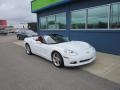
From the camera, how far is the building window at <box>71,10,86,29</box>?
9.50m

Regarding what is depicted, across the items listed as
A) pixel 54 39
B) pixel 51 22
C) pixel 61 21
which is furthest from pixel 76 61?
pixel 51 22

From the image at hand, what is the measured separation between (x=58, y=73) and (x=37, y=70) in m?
0.89

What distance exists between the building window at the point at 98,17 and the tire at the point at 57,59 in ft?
12.3

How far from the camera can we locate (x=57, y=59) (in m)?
5.75

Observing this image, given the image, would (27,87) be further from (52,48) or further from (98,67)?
Result: (98,67)

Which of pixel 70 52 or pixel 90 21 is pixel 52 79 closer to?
pixel 70 52

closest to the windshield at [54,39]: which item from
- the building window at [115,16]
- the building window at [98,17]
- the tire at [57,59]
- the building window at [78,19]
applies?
the tire at [57,59]

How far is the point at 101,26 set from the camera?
824 centimetres

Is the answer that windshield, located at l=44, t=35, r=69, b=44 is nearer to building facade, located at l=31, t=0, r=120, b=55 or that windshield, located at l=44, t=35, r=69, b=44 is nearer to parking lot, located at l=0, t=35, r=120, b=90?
parking lot, located at l=0, t=35, r=120, b=90

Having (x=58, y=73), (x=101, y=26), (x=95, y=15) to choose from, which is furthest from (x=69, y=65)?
(x=95, y=15)

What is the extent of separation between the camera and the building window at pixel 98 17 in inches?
314

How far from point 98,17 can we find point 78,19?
1.78 meters

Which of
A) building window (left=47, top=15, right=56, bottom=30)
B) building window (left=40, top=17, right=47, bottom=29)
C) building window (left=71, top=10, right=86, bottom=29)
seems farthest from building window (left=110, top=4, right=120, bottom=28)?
building window (left=40, top=17, right=47, bottom=29)

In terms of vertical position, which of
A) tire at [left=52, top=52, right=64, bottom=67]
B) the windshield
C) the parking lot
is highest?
the windshield
